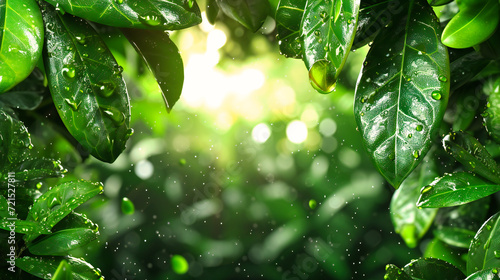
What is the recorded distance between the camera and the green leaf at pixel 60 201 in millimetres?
342

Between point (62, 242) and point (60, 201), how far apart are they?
0.03 m

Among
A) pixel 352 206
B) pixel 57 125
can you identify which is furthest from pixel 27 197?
pixel 352 206

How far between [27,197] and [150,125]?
419 millimetres

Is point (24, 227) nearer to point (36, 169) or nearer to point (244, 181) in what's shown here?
point (36, 169)

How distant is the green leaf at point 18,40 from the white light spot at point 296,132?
24.7 inches

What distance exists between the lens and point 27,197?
0.38 metres

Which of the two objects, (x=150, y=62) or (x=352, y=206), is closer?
(x=150, y=62)

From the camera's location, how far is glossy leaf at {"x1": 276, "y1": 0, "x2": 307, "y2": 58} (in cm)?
35

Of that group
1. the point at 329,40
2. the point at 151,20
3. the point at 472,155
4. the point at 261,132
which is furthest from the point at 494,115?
the point at 261,132

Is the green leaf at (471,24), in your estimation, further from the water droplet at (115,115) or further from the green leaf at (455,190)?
the water droplet at (115,115)

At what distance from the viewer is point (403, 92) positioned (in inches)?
12.2

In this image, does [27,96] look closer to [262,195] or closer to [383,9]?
[383,9]

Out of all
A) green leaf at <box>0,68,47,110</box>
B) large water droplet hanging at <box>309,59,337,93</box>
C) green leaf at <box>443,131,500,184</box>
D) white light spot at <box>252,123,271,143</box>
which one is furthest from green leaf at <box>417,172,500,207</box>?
white light spot at <box>252,123,271,143</box>

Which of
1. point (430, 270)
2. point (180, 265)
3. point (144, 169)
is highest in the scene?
point (430, 270)
